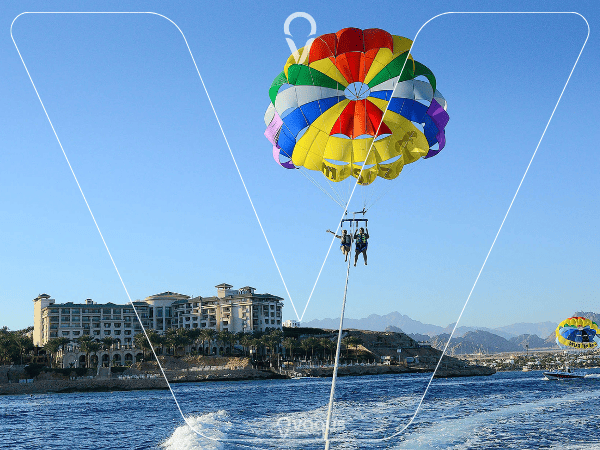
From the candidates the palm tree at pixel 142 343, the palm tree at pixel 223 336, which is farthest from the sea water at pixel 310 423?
the palm tree at pixel 223 336

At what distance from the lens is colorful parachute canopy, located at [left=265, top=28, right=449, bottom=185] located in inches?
818

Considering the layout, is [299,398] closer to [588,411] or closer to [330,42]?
[588,411]

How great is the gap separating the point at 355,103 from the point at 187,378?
243 feet

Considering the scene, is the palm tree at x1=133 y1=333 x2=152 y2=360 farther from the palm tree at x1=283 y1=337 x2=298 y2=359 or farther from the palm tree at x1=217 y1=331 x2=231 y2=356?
the palm tree at x1=283 y1=337 x2=298 y2=359

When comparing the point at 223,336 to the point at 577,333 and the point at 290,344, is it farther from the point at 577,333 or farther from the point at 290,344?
the point at 577,333

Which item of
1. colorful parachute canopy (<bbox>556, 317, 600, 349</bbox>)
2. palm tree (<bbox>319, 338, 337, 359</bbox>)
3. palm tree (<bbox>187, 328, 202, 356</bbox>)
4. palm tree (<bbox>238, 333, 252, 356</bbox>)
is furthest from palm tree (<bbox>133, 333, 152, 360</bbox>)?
colorful parachute canopy (<bbox>556, 317, 600, 349</bbox>)

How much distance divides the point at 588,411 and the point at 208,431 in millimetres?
23307

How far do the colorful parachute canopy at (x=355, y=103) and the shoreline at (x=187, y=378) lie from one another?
2335 inches

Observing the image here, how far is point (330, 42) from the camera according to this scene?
20969 millimetres

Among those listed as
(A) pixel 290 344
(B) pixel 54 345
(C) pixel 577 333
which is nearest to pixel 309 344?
(A) pixel 290 344

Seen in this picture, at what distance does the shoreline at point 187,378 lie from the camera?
2938 inches

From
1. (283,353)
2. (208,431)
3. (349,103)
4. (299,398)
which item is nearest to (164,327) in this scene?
(283,353)

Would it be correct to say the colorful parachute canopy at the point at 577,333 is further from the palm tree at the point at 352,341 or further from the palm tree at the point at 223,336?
the palm tree at the point at 352,341

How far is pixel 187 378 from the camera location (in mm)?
89000
